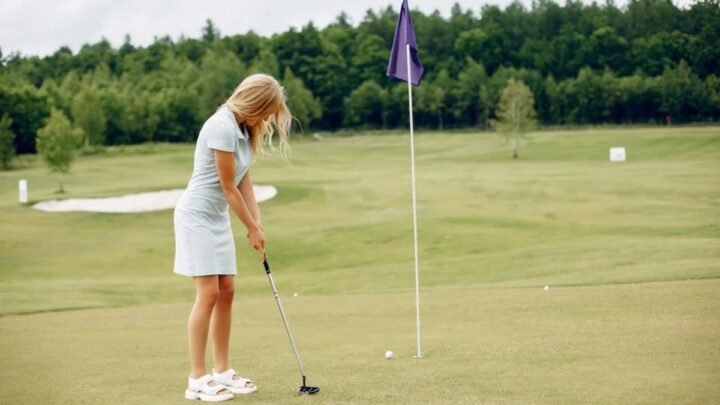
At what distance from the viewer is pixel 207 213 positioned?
6.71 meters

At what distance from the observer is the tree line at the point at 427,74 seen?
7488 cm

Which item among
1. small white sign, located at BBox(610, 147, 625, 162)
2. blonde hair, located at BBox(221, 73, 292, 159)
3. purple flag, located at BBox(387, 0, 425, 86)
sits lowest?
small white sign, located at BBox(610, 147, 625, 162)

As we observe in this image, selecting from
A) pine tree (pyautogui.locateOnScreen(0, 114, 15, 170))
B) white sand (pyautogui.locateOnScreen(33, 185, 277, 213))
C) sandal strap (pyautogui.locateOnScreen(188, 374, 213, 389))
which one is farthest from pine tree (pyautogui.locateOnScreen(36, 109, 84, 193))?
sandal strap (pyautogui.locateOnScreen(188, 374, 213, 389))

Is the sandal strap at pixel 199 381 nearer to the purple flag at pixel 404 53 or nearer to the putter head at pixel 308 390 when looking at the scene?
the putter head at pixel 308 390

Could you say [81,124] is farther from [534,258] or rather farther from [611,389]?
[611,389]

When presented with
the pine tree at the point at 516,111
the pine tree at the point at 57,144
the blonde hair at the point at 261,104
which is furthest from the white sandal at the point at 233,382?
the pine tree at the point at 516,111

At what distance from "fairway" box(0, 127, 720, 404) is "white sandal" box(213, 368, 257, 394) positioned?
0.40 feet

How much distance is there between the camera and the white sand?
37.1 meters

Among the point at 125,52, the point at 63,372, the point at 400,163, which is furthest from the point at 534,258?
the point at 125,52

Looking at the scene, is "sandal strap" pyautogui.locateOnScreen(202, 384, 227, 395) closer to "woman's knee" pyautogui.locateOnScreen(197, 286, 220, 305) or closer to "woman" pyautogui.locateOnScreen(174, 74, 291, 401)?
"woman" pyautogui.locateOnScreen(174, 74, 291, 401)

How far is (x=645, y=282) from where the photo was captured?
1482 centimetres

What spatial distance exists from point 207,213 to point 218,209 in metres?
0.10

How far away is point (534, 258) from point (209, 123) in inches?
638

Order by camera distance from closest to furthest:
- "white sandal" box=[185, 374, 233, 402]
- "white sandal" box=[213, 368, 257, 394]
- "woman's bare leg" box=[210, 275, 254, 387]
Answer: "white sandal" box=[185, 374, 233, 402]
"white sandal" box=[213, 368, 257, 394]
"woman's bare leg" box=[210, 275, 254, 387]
